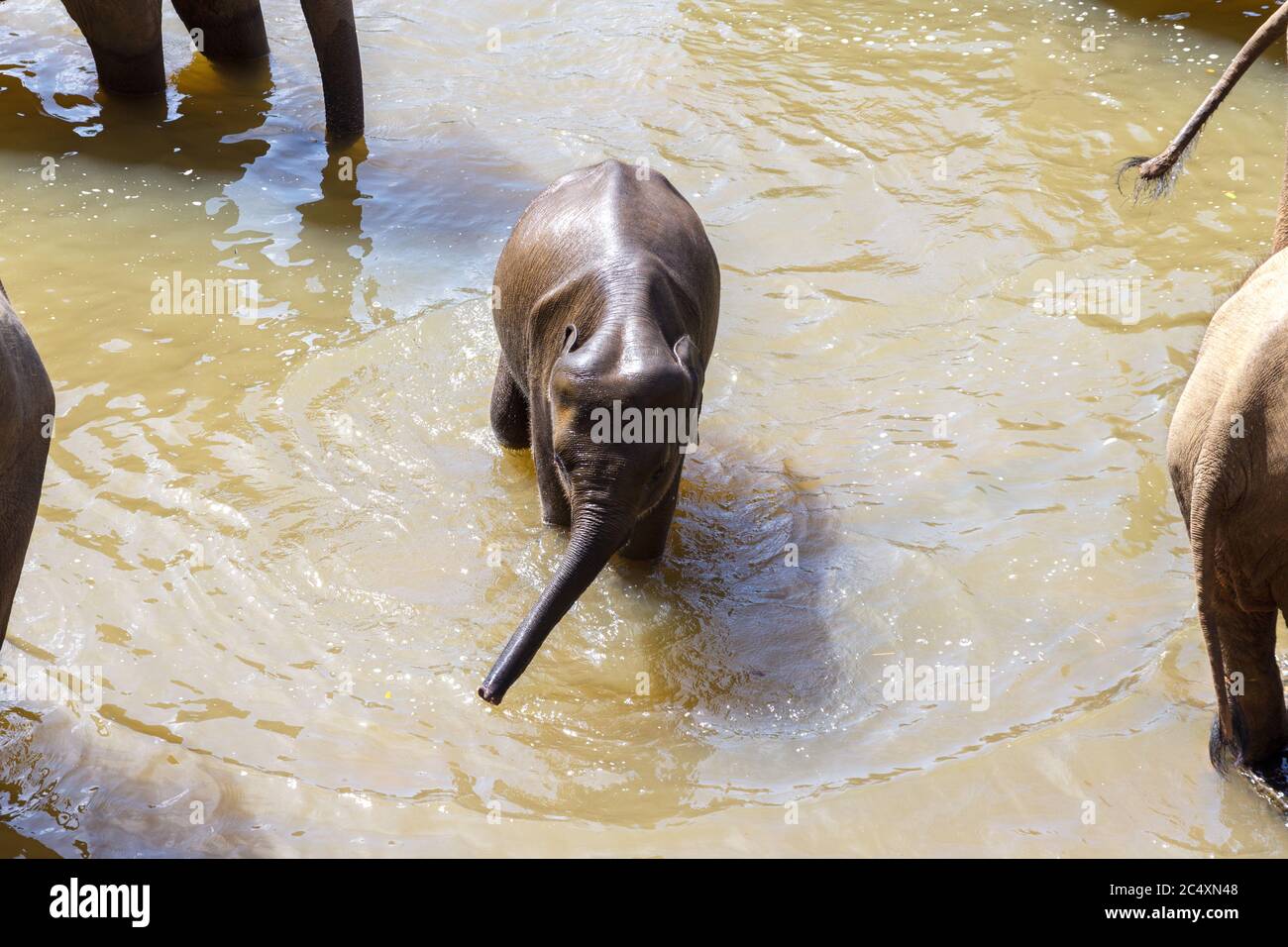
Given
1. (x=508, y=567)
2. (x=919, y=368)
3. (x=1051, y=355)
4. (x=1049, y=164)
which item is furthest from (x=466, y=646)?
(x=1049, y=164)

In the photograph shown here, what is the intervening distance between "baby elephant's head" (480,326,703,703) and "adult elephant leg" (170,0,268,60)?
7312 millimetres

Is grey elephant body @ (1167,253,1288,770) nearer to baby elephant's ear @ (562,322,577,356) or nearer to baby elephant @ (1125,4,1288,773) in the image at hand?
baby elephant @ (1125,4,1288,773)

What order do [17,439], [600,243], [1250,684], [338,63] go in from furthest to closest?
[338,63] → [600,243] → [1250,684] → [17,439]

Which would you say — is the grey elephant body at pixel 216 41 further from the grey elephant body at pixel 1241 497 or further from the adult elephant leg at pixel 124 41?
the grey elephant body at pixel 1241 497

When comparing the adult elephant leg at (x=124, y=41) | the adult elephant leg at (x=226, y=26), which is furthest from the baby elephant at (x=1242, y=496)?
the adult elephant leg at (x=226, y=26)

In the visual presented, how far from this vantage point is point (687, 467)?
647 cm

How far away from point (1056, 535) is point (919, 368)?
154 cm

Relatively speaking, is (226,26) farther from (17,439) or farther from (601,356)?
(17,439)

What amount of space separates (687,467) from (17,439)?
11.0ft

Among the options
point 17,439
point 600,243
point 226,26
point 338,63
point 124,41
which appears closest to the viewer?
point 17,439

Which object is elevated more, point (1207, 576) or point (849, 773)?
point (1207, 576)

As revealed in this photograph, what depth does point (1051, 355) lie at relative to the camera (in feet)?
23.9

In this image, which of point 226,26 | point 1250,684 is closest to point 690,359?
point 1250,684

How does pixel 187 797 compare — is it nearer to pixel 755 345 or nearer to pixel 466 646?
pixel 466 646
